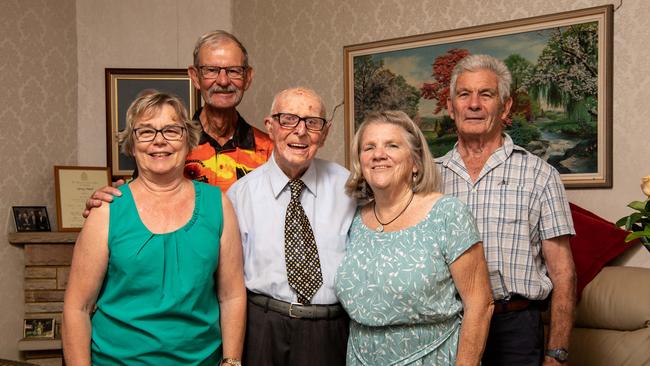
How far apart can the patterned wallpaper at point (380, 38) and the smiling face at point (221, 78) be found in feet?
5.74

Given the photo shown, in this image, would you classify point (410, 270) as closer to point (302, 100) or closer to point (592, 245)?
point (302, 100)

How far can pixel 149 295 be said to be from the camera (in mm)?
1906

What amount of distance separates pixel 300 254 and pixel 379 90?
2.37 m

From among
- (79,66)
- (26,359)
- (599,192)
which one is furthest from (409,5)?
(26,359)

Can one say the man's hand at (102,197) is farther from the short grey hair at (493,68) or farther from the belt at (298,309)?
the short grey hair at (493,68)

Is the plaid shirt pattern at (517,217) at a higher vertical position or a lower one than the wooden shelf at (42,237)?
higher

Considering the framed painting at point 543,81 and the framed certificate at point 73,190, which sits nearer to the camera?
the framed painting at point 543,81

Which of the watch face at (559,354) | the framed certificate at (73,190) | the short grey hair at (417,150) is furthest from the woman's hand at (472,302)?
the framed certificate at (73,190)

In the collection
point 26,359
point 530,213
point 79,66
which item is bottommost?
point 26,359

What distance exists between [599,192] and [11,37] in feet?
12.1

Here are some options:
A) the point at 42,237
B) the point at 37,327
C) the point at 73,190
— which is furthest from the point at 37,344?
the point at 73,190

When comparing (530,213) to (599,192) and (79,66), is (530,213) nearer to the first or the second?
(599,192)

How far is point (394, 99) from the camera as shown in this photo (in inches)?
168

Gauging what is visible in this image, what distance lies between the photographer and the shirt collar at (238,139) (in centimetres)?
271
